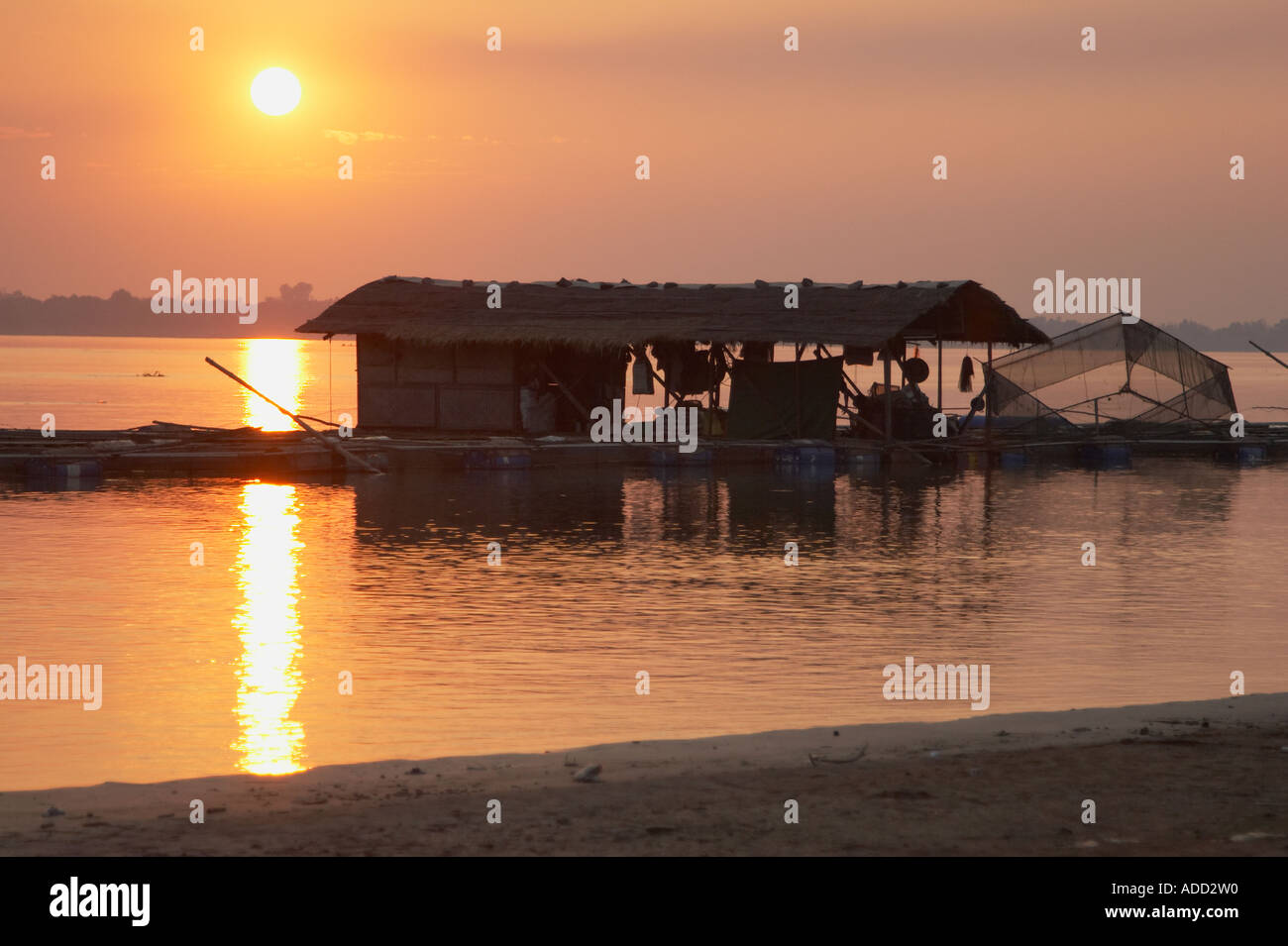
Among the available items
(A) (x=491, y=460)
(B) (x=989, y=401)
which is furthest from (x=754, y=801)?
(B) (x=989, y=401)

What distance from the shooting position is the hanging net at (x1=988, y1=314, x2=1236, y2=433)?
35.7 m

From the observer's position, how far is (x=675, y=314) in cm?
3403

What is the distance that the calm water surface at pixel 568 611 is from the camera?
1011 cm

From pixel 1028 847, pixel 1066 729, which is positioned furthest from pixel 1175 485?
pixel 1028 847

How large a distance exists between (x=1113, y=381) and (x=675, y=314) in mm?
11651

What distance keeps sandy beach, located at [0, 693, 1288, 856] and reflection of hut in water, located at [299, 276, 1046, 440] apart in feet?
78.2

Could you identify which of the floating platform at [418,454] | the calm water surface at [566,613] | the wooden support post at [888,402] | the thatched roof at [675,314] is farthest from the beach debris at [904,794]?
the wooden support post at [888,402]

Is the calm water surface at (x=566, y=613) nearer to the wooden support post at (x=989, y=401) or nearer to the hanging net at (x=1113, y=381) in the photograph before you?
the wooden support post at (x=989, y=401)

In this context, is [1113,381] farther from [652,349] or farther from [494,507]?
[494,507]

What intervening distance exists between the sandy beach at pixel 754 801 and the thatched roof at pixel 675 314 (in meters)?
23.2

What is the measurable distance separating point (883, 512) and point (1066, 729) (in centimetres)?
1660

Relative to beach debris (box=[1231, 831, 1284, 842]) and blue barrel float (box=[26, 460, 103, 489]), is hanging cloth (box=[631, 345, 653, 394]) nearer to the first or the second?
blue barrel float (box=[26, 460, 103, 489])

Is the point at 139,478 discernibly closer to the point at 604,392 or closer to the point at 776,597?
the point at 604,392

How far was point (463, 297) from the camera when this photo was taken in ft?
120
